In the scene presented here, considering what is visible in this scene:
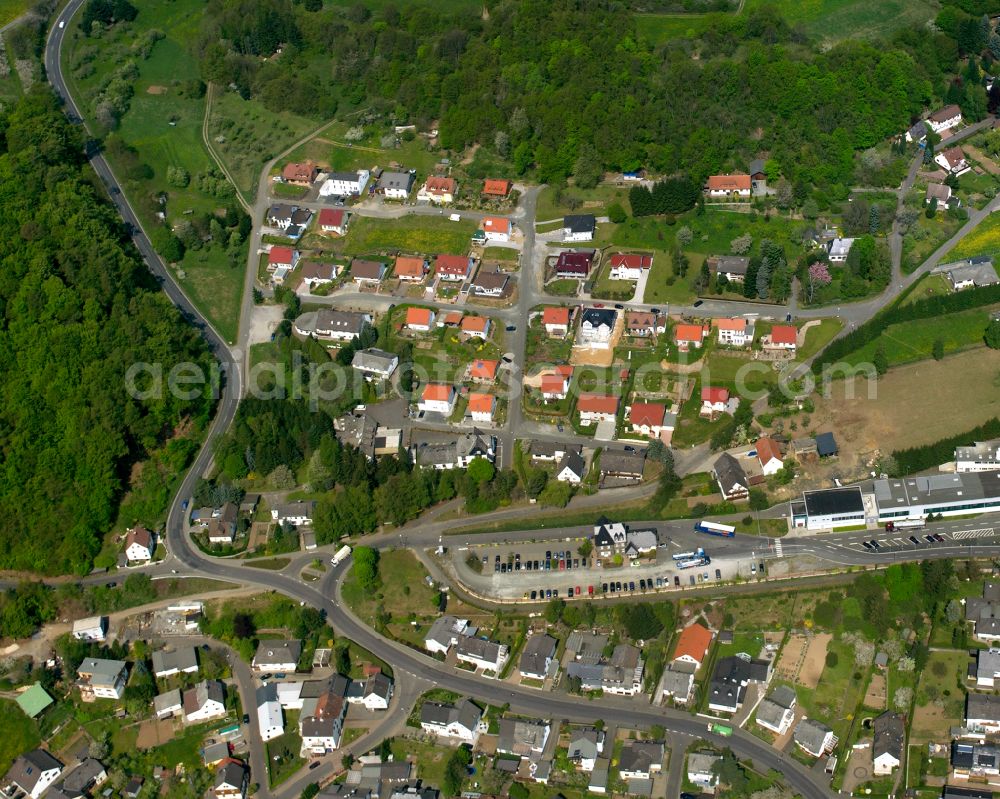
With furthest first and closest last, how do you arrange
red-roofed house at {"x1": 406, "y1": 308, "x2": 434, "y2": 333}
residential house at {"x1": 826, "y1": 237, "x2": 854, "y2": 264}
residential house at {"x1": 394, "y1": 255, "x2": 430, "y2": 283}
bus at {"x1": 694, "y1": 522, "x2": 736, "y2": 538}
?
residential house at {"x1": 394, "y1": 255, "x2": 430, "y2": 283} → residential house at {"x1": 826, "y1": 237, "x2": 854, "y2": 264} → red-roofed house at {"x1": 406, "y1": 308, "x2": 434, "y2": 333} → bus at {"x1": 694, "y1": 522, "x2": 736, "y2": 538}

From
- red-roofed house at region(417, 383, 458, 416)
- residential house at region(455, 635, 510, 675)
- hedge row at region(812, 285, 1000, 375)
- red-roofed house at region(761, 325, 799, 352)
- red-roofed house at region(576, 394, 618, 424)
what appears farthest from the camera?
red-roofed house at region(761, 325, 799, 352)

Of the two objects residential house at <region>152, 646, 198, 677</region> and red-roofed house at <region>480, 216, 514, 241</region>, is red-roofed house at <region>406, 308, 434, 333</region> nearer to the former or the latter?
red-roofed house at <region>480, 216, 514, 241</region>

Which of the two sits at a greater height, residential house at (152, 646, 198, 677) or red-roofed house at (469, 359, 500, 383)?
red-roofed house at (469, 359, 500, 383)

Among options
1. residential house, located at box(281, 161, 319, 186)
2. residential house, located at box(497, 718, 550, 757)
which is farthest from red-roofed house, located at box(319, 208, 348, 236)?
residential house, located at box(497, 718, 550, 757)

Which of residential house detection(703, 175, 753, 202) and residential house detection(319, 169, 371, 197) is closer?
residential house detection(703, 175, 753, 202)

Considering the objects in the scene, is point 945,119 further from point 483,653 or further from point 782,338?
point 483,653

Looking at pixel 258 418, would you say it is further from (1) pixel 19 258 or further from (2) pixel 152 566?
(1) pixel 19 258

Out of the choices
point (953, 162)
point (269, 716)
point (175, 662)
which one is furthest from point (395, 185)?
point (269, 716)

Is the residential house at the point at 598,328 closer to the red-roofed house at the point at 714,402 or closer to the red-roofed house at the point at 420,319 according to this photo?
the red-roofed house at the point at 714,402

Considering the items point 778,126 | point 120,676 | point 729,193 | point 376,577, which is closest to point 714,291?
point 729,193
